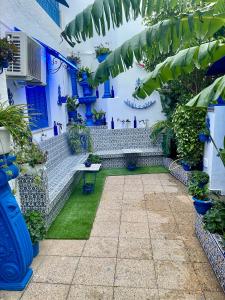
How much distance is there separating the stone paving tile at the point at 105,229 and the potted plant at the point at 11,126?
1.95m

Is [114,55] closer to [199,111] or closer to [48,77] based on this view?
[199,111]

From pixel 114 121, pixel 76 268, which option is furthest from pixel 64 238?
pixel 114 121

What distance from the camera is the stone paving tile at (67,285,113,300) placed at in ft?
8.02

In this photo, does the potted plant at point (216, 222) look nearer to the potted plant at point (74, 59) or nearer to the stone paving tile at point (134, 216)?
the stone paving tile at point (134, 216)

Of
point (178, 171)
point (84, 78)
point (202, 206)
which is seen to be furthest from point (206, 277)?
point (84, 78)

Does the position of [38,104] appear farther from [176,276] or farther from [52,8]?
[176,276]

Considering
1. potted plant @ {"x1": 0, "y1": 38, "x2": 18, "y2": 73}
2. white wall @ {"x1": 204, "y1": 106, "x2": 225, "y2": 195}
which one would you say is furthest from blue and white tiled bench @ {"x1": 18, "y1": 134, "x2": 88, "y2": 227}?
white wall @ {"x1": 204, "y1": 106, "x2": 225, "y2": 195}

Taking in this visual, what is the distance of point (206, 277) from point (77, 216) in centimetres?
234

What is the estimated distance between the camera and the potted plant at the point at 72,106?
8188 millimetres

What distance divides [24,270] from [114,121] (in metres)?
6.45

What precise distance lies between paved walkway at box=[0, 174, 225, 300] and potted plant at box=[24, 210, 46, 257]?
20 cm

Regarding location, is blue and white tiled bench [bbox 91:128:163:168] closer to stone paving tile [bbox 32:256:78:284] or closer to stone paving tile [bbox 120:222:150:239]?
stone paving tile [bbox 120:222:150:239]

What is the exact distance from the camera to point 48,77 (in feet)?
20.9

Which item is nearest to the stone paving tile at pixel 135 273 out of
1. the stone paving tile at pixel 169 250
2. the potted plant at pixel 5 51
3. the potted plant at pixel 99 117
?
the stone paving tile at pixel 169 250
